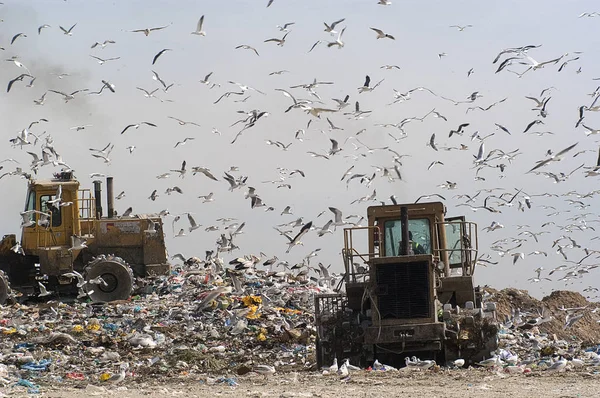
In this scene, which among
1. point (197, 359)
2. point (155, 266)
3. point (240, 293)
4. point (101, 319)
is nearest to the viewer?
point (197, 359)

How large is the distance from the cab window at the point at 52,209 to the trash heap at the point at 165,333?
1.44 m

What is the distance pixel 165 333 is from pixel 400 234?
14.3 feet

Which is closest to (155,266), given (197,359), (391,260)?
(197,359)

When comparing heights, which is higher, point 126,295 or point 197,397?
point 126,295

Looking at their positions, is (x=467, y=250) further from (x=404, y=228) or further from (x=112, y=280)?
(x=112, y=280)

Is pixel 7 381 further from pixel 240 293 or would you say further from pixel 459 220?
pixel 240 293

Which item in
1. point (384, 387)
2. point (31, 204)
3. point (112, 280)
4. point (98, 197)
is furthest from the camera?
point (98, 197)

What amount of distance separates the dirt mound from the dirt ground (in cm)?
692

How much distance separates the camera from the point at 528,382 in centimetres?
896

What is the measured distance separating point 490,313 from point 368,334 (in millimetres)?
1416

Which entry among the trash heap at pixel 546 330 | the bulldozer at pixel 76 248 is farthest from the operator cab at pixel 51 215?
the trash heap at pixel 546 330

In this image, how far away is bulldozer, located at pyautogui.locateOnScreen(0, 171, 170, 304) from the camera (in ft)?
57.9

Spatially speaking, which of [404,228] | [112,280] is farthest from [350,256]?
[112,280]

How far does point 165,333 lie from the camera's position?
1449 cm
